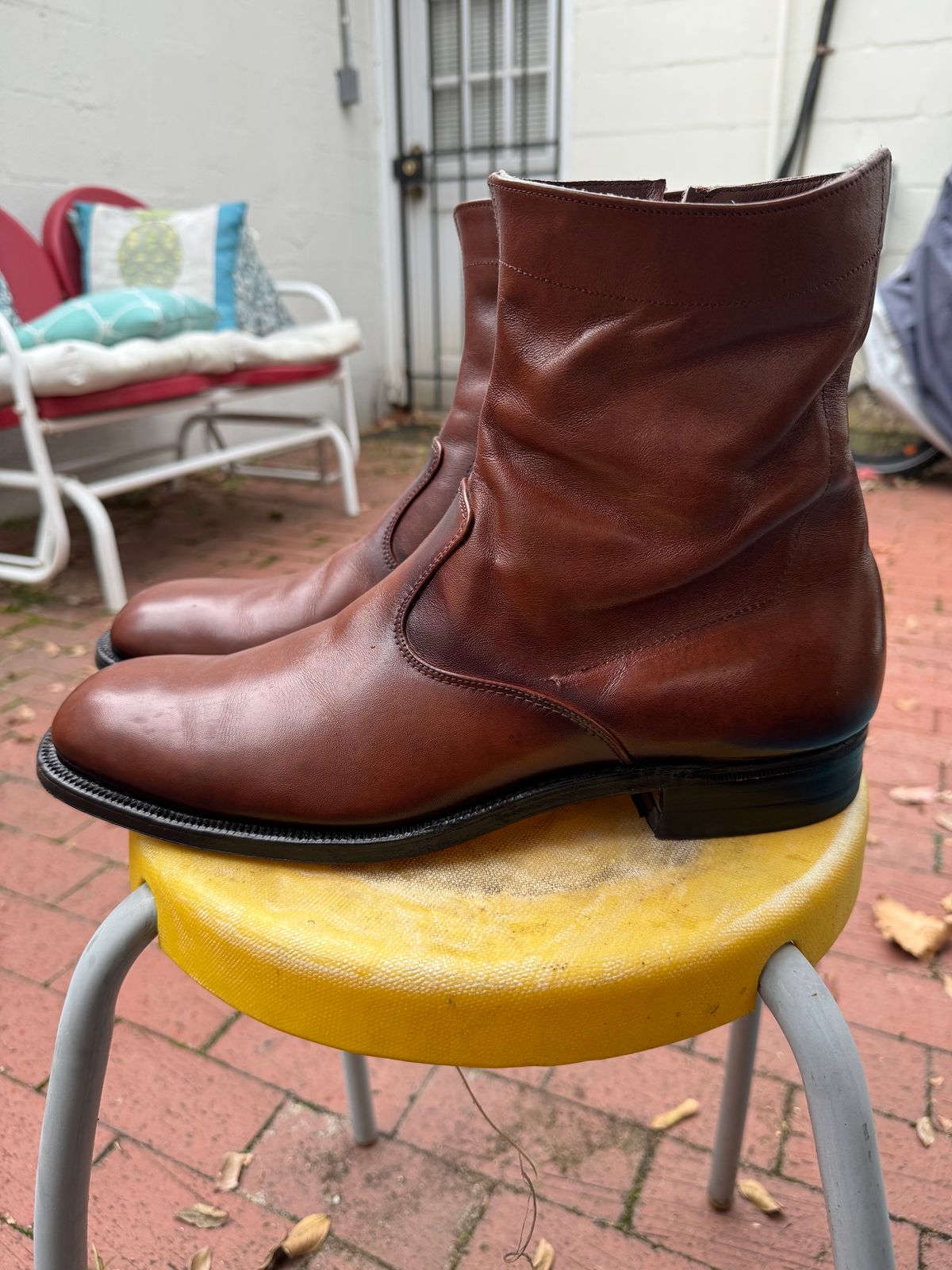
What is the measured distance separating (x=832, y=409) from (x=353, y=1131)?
34.7 inches

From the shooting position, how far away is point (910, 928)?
1.30 meters

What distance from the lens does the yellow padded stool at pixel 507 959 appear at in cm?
46

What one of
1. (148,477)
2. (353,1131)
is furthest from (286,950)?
(148,477)

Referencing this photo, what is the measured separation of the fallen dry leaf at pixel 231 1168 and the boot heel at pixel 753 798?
687mm

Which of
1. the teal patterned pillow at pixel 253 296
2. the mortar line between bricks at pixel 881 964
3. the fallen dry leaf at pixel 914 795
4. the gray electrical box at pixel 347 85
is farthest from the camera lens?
the gray electrical box at pixel 347 85

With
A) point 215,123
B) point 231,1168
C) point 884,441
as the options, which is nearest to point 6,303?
point 215,123

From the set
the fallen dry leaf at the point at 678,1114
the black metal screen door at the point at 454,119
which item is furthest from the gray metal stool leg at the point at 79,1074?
the black metal screen door at the point at 454,119

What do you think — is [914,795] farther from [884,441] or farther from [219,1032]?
[884,441]

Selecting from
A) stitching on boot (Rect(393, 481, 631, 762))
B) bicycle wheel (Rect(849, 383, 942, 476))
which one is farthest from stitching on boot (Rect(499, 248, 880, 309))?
→ bicycle wheel (Rect(849, 383, 942, 476))

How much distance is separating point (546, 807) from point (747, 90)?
437 centimetres

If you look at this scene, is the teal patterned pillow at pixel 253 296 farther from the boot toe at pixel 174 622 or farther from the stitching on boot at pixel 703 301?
the stitching on boot at pixel 703 301

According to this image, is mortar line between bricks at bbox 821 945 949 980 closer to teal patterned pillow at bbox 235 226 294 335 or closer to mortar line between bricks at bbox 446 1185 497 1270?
mortar line between bricks at bbox 446 1185 497 1270

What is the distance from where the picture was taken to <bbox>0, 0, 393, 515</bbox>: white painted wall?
3.03 metres

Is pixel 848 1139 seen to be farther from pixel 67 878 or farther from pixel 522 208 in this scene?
pixel 67 878
